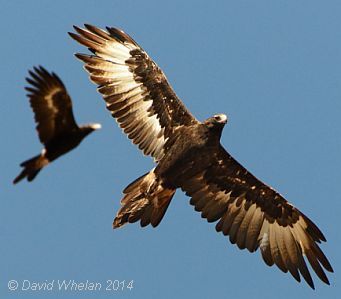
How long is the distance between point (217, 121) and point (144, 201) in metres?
2.20

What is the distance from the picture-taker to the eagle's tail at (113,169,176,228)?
60.1 ft

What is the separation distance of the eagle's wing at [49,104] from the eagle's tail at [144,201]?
301cm

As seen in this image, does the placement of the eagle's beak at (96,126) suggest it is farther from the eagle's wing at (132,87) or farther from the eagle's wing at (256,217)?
the eagle's wing at (256,217)

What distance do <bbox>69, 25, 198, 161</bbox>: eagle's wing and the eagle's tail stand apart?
75cm

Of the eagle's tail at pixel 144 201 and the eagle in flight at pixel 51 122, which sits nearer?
the eagle in flight at pixel 51 122

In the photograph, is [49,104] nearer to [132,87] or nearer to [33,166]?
[33,166]

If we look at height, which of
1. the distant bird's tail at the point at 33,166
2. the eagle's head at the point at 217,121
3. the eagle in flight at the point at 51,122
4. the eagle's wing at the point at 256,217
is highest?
the eagle's head at the point at 217,121

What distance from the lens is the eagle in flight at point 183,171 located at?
1852 centimetres

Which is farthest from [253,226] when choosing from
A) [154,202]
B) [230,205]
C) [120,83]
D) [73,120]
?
[73,120]

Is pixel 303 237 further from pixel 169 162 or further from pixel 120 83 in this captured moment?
pixel 120 83

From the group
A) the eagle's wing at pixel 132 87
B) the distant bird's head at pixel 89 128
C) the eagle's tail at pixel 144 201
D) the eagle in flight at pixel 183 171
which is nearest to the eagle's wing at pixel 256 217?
the eagle in flight at pixel 183 171

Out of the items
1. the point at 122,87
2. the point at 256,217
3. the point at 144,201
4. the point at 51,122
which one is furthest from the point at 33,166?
the point at 256,217

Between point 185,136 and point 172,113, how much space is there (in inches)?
29.5

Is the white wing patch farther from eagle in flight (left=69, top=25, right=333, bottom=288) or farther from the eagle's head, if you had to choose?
the eagle's head
